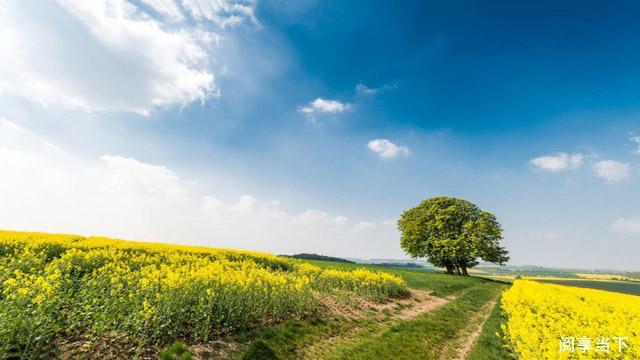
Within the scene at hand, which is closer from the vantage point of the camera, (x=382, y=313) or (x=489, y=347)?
(x=489, y=347)

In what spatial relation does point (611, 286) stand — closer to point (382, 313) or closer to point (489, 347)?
point (382, 313)

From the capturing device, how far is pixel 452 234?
43.0 m

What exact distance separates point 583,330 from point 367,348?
623cm

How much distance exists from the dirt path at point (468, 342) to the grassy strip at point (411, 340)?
26cm

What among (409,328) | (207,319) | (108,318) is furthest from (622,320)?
(108,318)

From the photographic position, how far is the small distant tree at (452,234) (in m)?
41.2

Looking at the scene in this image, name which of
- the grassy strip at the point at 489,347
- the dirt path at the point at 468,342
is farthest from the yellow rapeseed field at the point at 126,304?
the grassy strip at the point at 489,347

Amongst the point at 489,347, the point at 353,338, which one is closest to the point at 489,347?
the point at 489,347

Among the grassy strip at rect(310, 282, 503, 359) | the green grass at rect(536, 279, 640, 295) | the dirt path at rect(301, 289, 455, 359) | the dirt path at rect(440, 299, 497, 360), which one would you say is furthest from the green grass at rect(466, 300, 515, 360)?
the green grass at rect(536, 279, 640, 295)

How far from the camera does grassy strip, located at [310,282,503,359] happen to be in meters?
8.90

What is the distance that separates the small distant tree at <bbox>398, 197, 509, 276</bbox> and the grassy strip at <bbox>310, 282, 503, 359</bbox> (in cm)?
2923

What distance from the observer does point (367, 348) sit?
366 inches

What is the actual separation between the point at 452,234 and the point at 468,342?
3519 cm

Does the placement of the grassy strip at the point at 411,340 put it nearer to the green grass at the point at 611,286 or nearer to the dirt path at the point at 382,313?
Result: the dirt path at the point at 382,313
